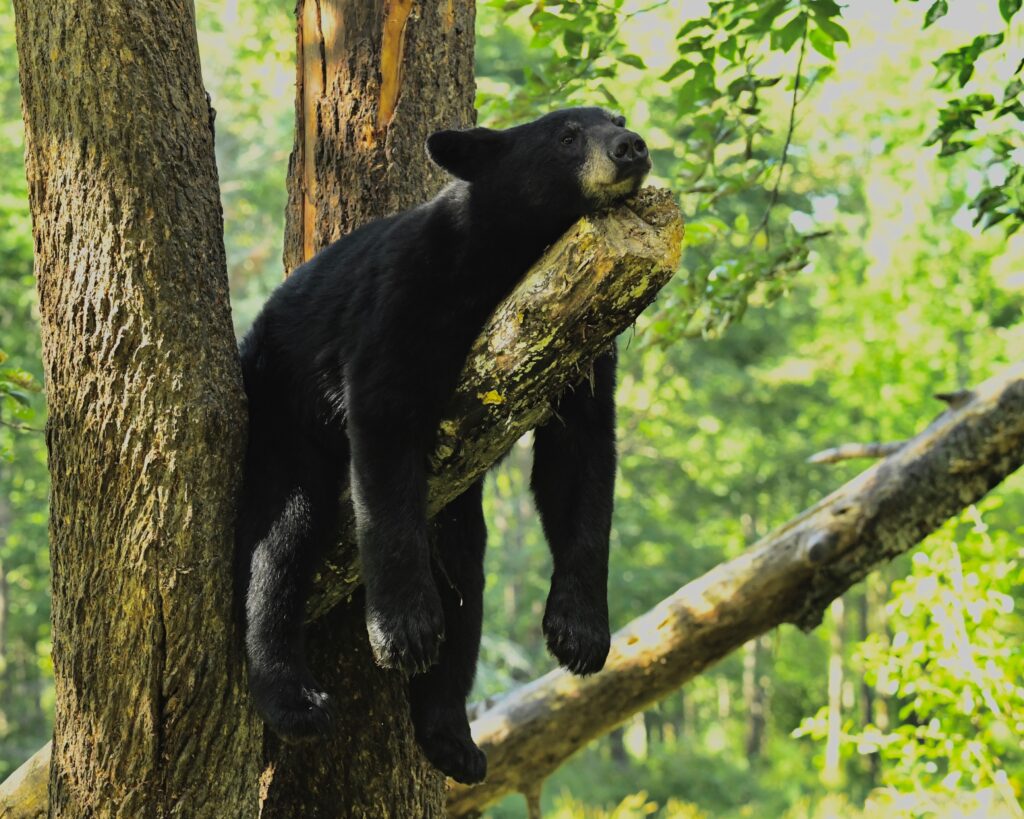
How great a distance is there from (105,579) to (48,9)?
5.47 ft

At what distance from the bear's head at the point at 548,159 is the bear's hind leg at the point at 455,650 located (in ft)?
3.37

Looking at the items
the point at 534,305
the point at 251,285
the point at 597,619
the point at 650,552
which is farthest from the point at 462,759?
the point at 650,552

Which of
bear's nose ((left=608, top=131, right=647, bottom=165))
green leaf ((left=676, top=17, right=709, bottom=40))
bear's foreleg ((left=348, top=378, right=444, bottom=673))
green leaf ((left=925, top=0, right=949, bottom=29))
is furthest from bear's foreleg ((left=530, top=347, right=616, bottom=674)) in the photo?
green leaf ((left=925, top=0, right=949, bottom=29))

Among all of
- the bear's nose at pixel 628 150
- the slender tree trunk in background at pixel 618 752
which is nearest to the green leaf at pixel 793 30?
the bear's nose at pixel 628 150

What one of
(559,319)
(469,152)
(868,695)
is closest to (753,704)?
(868,695)

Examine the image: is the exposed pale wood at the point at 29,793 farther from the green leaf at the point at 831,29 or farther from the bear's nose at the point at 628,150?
the green leaf at the point at 831,29

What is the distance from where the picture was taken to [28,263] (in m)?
15.8

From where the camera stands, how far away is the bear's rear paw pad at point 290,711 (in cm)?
325

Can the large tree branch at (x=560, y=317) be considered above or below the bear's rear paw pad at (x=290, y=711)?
above

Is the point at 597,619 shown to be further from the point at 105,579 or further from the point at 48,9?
the point at 48,9

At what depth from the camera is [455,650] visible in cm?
396

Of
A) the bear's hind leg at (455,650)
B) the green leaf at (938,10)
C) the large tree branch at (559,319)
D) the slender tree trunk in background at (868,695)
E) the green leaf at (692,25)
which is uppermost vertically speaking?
the green leaf at (938,10)

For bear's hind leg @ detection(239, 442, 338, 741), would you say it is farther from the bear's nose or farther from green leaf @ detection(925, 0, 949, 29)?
green leaf @ detection(925, 0, 949, 29)

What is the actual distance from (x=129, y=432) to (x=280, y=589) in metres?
0.66
